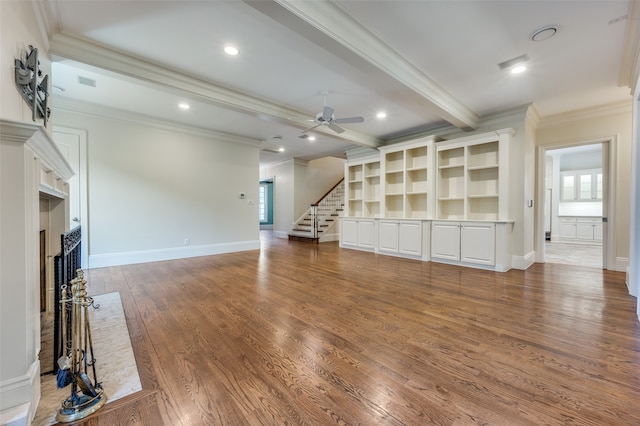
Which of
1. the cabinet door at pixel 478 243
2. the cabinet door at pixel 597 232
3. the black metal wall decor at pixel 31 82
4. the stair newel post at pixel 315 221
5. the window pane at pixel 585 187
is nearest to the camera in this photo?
the black metal wall decor at pixel 31 82

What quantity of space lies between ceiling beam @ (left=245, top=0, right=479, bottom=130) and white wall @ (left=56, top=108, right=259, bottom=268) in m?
4.46

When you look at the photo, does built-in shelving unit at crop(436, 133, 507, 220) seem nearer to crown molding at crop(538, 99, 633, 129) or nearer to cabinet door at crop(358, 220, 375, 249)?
crown molding at crop(538, 99, 633, 129)

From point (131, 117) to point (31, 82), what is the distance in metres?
3.72

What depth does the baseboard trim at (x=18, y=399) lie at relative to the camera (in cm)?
128

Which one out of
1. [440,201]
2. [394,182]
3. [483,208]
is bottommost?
[483,208]

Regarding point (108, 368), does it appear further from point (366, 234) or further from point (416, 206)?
point (416, 206)

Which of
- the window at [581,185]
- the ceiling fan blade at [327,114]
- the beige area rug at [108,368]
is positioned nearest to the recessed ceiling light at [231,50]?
the ceiling fan blade at [327,114]

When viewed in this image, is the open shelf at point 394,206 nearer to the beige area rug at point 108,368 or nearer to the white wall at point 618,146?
the white wall at point 618,146

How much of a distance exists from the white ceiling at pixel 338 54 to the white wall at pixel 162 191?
0.75 meters

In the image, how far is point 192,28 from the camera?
8.76ft

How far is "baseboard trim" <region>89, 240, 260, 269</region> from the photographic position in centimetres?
489

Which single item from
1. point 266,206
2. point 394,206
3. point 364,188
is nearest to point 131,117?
point 364,188

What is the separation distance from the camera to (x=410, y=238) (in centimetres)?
588

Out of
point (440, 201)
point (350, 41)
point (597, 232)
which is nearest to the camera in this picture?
point (350, 41)
